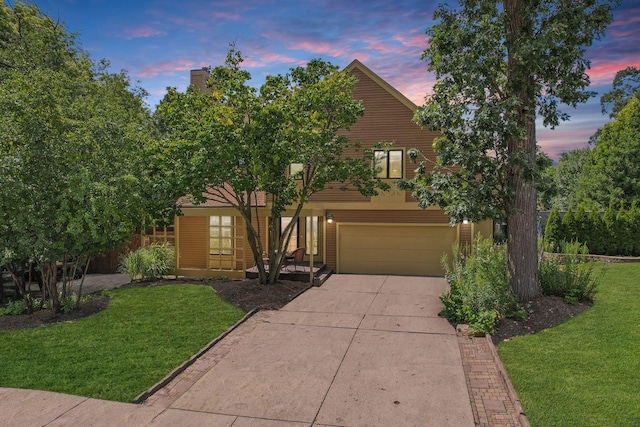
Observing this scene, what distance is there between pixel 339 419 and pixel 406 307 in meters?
6.07

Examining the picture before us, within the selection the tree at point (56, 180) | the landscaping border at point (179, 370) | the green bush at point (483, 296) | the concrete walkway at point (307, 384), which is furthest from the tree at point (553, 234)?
the tree at point (56, 180)

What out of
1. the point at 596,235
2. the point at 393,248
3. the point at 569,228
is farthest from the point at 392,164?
the point at 596,235

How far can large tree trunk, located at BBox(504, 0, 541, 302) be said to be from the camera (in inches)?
372

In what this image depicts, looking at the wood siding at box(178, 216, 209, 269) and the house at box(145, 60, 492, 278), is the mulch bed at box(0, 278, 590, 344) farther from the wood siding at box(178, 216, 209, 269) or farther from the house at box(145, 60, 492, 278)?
the wood siding at box(178, 216, 209, 269)

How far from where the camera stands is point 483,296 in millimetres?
8656

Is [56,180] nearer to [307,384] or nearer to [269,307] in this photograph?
[269,307]

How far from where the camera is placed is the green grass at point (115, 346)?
238 inches

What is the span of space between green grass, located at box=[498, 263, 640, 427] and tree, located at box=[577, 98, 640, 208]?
1896 centimetres

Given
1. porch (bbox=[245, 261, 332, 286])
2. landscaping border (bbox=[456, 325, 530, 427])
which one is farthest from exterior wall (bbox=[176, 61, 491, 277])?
landscaping border (bbox=[456, 325, 530, 427])

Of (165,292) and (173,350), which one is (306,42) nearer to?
(165,292)

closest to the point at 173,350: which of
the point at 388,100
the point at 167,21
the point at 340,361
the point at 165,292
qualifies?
the point at 340,361

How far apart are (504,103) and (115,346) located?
8885mm

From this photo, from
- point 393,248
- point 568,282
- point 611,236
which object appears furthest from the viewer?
point 611,236

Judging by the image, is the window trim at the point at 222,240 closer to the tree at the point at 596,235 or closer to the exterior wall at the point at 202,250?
the exterior wall at the point at 202,250
